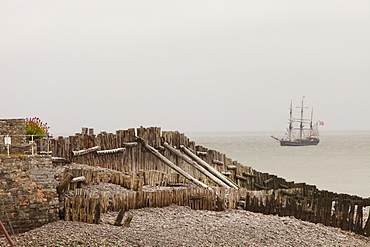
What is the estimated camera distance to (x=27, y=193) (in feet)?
43.5

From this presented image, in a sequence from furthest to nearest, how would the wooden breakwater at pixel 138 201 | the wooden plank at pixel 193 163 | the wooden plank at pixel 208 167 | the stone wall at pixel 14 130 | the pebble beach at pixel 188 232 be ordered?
the wooden plank at pixel 208 167 → the wooden plank at pixel 193 163 → the stone wall at pixel 14 130 → the wooden breakwater at pixel 138 201 → the pebble beach at pixel 188 232

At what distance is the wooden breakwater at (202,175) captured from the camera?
14719 mm

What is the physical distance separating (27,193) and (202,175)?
10160mm

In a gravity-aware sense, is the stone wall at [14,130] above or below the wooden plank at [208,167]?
above

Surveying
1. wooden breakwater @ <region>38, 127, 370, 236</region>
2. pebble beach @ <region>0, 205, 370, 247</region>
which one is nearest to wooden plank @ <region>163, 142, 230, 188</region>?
wooden breakwater @ <region>38, 127, 370, 236</region>

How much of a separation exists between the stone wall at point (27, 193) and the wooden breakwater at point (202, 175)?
7.42ft

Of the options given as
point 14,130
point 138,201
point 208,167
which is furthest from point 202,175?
point 14,130

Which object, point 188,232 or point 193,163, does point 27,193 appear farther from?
point 193,163

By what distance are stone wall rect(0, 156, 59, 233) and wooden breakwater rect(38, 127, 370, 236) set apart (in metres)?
2.26

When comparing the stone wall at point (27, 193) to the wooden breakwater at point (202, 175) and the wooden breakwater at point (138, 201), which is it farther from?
the wooden breakwater at point (202, 175)

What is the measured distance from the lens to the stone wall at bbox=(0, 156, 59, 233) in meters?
13.1

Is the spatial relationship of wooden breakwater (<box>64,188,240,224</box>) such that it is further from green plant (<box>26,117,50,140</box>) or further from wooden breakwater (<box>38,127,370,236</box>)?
green plant (<box>26,117,50,140</box>)

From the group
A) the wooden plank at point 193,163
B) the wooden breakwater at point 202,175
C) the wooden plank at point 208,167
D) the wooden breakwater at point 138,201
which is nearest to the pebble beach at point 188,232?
the wooden breakwater at point 138,201

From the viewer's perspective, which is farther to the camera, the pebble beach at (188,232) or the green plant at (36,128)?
the green plant at (36,128)
